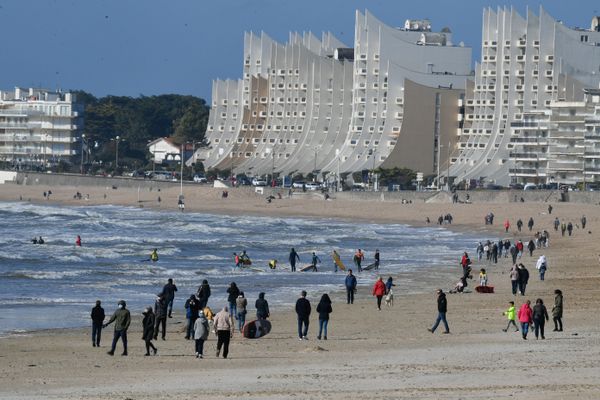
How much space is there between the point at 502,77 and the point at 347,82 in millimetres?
16126

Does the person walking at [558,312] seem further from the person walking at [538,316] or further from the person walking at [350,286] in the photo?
the person walking at [350,286]

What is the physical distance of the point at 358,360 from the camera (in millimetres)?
19031

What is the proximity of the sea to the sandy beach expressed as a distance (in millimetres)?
A: 1818

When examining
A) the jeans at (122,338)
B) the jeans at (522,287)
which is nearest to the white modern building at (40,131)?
the jeans at (522,287)

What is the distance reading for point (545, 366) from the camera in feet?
58.1

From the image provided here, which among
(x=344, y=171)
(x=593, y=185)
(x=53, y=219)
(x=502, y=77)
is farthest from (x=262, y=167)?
(x=53, y=219)

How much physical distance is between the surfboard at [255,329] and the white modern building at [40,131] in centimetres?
10773

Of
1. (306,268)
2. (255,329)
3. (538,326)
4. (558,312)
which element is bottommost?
(306,268)

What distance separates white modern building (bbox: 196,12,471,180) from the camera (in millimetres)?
109375

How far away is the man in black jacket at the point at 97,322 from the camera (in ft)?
68.7

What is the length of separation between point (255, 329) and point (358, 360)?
338cm

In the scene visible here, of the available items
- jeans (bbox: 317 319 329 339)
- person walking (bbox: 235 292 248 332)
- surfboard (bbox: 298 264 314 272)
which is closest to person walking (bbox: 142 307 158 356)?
jeans (bbox: 317 319 329 339)

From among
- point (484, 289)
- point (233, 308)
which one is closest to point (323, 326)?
point (233, 308)

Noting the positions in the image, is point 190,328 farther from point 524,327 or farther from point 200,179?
point 200,179
